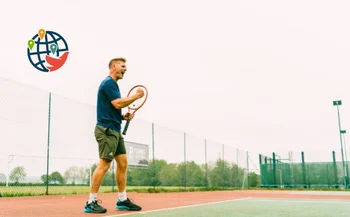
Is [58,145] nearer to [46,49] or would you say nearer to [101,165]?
[46,49]

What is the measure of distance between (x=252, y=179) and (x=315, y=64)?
44.3 ft

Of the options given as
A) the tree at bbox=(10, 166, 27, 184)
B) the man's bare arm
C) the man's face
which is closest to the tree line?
the tree at bbox=(10, 166, 27, 184)

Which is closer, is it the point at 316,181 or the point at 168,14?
the point at 168,14

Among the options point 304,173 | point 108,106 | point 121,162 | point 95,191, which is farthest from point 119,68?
point 304,173

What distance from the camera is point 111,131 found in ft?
12.3

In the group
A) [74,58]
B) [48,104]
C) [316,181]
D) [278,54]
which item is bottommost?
[316,181]

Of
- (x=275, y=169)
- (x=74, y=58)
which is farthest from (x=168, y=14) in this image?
(x=275, y=169)

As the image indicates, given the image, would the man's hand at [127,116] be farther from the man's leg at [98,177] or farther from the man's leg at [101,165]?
the man's leg at [98,177]

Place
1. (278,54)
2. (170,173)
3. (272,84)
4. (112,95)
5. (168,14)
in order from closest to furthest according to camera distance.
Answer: (112,95) < (168,14) < (278,54) < (272,84) < (170,173)

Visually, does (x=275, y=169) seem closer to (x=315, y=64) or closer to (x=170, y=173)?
(x=170, y=173)

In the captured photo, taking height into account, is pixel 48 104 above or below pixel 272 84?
below

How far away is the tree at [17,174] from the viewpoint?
10203 millimetres

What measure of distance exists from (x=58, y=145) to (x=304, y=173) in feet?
53.3

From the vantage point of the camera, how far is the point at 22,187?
1038cm
